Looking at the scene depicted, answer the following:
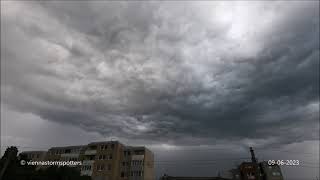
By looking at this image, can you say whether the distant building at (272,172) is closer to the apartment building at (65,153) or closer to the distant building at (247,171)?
the distant building at (247,171)

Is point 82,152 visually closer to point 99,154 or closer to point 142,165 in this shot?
point 99,154

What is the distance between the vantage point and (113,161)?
80.9m

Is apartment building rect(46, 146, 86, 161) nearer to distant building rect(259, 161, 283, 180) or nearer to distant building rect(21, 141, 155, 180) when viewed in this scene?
distant building rect(21, 141, 155, 180)

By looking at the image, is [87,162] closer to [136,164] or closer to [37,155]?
[136,164]

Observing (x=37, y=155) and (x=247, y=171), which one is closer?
(x=247, y=171)

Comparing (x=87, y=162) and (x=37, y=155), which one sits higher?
(x=37, y=155)

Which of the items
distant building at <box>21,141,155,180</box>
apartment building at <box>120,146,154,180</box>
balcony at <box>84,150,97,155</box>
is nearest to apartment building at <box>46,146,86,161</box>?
distant building at <box>21,141,155,180</box>

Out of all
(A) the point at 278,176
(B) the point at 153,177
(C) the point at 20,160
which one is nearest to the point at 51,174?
(C) the point at 20,160

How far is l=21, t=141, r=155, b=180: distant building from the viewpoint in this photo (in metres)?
80.9

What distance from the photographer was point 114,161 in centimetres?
8088

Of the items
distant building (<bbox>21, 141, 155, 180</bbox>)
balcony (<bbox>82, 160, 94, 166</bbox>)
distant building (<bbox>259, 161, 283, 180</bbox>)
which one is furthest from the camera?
distant building (<bbox>259, 161, 283, 180</bbox>)

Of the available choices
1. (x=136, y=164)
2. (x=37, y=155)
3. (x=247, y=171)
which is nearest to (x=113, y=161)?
(x=136, y=164)

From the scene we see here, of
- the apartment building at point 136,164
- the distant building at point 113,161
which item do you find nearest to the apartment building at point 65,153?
the distant building at point 113,161

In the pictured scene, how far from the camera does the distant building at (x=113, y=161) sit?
8088 centimetres
